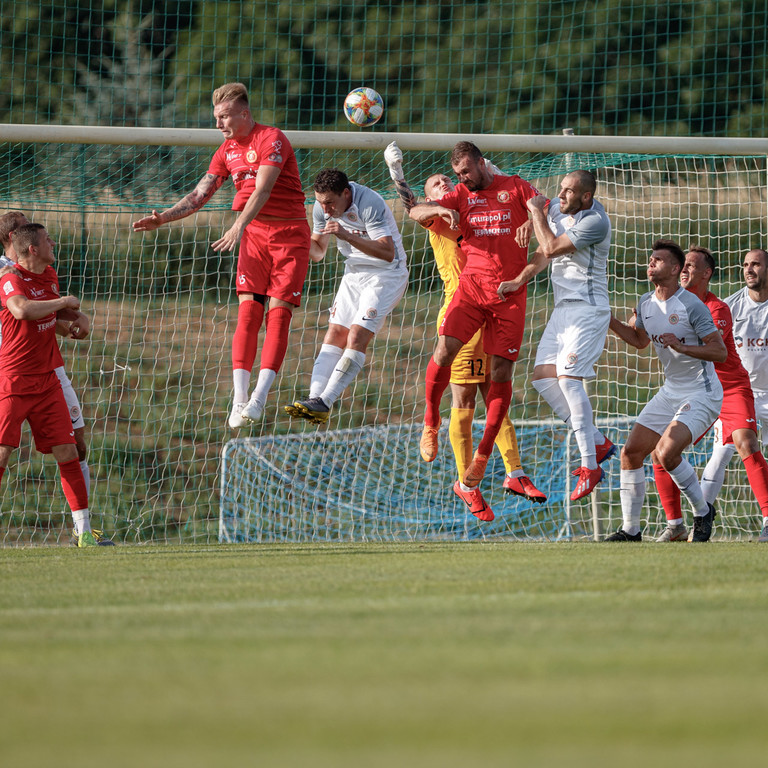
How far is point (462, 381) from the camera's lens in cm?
937

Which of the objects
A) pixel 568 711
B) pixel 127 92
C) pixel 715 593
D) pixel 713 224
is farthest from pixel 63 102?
pixel 568 711

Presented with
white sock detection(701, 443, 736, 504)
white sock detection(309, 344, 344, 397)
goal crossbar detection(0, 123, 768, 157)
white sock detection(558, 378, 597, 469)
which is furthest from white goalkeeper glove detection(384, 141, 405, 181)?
white sock detection(701, 443, 736, 504)

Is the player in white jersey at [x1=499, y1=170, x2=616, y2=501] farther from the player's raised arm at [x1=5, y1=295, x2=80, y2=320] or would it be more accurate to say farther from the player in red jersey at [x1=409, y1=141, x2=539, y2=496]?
the player's raised arm at [x1=5, y1=295, x2=80, y2=320]

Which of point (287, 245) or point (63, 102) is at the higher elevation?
point (63, 102)

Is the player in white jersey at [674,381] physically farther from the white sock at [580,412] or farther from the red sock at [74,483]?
the red sock at [74,483]

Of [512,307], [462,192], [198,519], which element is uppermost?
[462,192]

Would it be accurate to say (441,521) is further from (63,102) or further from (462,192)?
(63,102)

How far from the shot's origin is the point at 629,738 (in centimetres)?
257

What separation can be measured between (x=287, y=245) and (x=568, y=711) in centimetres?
605

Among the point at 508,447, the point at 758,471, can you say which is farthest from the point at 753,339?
the point at 508,447

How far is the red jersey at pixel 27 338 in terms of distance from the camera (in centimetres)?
800

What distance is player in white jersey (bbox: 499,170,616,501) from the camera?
860 cm

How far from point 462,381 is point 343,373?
3.44 ft

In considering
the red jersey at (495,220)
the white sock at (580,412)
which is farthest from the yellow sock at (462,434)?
the red jersey at (495,220)
